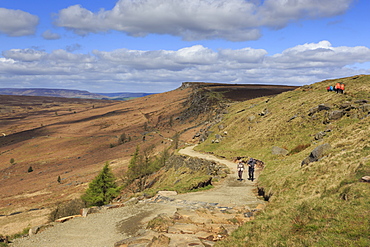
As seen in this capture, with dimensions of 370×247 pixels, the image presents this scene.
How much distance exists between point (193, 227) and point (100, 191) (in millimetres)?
29452

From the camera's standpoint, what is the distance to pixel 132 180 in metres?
47.2

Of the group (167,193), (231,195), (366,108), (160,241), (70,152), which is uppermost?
(366,108)

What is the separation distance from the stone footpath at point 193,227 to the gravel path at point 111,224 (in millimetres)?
1174

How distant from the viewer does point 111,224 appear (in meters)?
15.1

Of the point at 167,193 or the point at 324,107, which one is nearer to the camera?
the point at 167,193

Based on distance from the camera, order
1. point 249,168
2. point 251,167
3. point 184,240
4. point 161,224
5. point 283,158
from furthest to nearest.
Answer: point 283,158 < point 249,168 < point 251,167 < point 161,224 < point 184,240

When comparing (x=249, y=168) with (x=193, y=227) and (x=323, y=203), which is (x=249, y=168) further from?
(x=193, y=227)

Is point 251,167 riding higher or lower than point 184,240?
lower

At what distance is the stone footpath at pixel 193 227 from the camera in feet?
36.4

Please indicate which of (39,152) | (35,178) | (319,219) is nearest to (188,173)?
(319,219)

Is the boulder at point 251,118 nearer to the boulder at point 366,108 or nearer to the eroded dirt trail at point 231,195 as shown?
the boulder at point 366,108

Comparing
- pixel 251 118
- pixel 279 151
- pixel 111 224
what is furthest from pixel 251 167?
pixel 251 118

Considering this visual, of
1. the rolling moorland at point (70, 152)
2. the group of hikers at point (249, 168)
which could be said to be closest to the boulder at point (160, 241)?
the group of hikers at point (249, 168)

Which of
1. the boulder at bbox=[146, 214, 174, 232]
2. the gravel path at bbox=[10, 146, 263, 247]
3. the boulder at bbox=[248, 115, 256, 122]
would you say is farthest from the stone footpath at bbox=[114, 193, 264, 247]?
the boulder at bbox=[248, 115, 256, 122]
